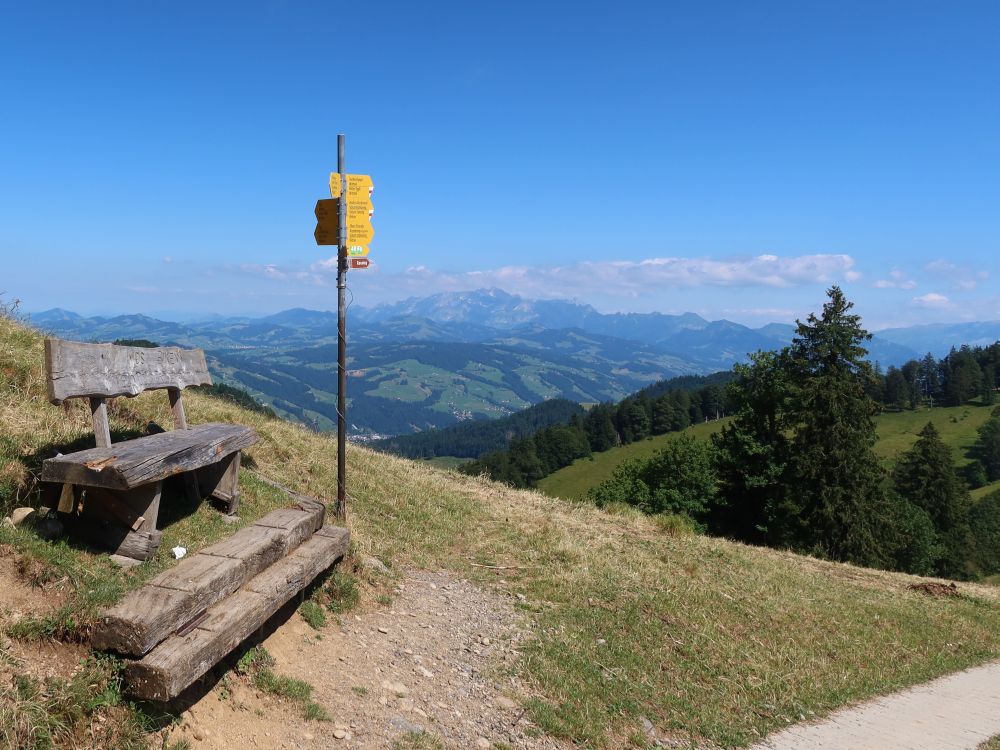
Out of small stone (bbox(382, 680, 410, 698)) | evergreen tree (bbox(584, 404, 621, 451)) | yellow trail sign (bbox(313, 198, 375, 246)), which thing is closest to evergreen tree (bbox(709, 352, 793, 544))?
yellow trail sign (bbox(313, 198, 375, 246))

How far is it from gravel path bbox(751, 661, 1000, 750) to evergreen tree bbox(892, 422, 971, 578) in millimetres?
62928

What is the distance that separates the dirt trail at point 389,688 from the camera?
479cm

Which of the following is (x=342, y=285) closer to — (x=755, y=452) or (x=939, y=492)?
(x=755, y=452)

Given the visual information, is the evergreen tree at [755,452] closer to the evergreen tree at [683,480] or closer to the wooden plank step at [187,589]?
the evergreen tree at [683,480]

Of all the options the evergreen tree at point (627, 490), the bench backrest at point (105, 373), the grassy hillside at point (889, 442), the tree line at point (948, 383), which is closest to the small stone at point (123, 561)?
the bench backrest at point (105, 373)

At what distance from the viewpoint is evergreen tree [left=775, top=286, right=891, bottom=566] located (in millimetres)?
30312

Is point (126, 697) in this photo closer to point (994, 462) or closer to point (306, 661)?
point (306, 661)

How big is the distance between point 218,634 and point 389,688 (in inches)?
84.7

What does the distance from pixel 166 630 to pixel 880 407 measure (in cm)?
3689

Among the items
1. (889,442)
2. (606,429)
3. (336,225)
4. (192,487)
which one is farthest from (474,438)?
(192,487)

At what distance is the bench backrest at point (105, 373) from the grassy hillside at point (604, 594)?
964 mm

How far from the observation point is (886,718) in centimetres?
795

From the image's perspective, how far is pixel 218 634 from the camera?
448 centimetres

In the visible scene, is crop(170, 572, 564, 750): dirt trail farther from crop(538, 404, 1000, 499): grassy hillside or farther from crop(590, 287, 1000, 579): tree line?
crop(538, 404, 1000, 499): grassy hillside
